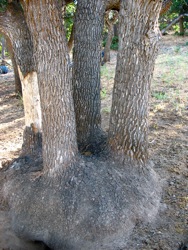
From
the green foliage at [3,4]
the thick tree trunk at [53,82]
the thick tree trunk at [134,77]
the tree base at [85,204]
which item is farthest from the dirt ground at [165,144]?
the green foliage at [3,4]

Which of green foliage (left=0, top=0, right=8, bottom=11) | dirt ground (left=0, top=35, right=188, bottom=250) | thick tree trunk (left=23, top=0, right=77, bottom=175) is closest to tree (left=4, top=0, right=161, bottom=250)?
thick tree trunk (left=23, top=0, right=77, bottom=175)

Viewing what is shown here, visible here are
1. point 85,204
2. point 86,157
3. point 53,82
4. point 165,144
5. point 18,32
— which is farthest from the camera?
point 165,144

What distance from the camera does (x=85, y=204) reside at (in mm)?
3311

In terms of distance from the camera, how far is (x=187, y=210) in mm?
3475

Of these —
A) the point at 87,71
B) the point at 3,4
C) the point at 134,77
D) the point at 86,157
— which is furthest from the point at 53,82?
the point at 3,4

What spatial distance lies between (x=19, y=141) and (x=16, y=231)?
2.39m

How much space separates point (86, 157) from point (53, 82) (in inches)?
44.9

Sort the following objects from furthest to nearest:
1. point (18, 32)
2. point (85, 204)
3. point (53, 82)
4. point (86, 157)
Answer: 1. point (86, 157)
2. point (18, 32)
3. point (85, 204)
4. point (53, 82)

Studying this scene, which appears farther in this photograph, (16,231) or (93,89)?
(93,89)

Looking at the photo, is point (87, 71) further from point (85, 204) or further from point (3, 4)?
point (85, 204)

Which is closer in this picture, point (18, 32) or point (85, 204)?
point (85, 204)

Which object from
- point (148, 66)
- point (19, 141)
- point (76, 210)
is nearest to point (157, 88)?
point (19, 141)

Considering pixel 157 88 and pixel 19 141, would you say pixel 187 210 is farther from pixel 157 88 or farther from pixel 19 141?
pixel 157 88

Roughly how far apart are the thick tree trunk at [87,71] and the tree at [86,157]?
0.05ft
